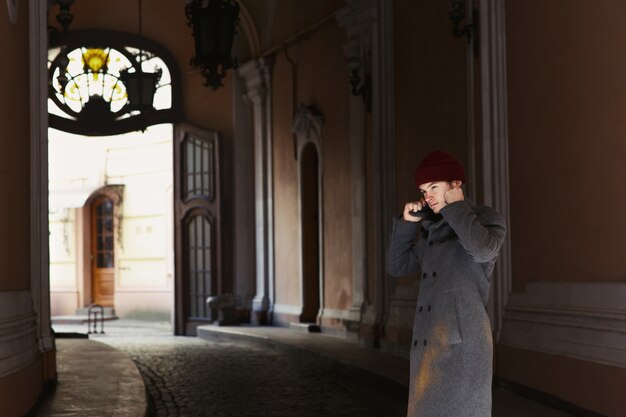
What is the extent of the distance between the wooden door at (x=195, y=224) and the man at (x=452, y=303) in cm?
1524

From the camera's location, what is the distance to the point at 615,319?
6.34 metres

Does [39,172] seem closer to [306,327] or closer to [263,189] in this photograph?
[306,327]

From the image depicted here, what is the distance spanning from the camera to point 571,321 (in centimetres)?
704

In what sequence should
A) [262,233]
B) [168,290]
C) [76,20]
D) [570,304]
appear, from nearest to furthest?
[570,304]
[262,233]
[76,20]
[168,290]

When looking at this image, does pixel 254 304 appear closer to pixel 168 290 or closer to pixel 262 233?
pixel 262 233

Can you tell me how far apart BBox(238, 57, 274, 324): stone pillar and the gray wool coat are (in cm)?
1413

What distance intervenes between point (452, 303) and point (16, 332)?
332 cm

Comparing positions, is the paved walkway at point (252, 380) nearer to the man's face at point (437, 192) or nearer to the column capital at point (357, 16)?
the man's face at point (437, 192)

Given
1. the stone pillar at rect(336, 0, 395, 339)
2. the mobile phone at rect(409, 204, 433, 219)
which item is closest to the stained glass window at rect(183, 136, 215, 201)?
the stone pillar at rect(336, 0, 395, 339)

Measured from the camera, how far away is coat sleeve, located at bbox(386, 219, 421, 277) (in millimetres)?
3889

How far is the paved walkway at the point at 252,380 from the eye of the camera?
7.54 metres

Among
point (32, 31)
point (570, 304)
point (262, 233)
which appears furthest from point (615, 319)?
point (262, 233)

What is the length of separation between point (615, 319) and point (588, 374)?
1.63 feet

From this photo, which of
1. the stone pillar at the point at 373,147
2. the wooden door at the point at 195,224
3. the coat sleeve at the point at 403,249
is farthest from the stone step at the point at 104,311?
the coat sleeve at the point at 403,249
